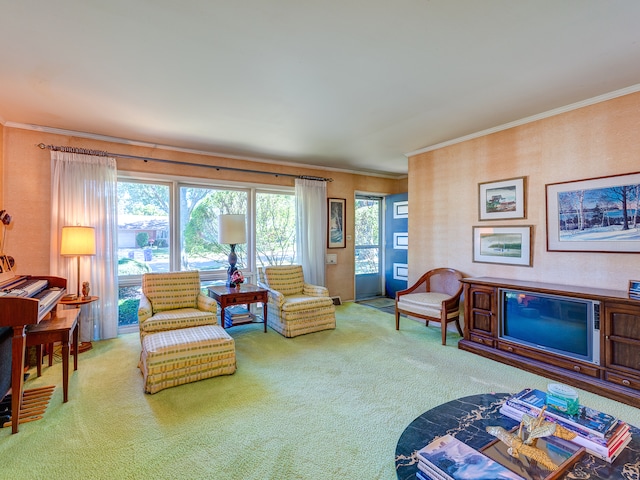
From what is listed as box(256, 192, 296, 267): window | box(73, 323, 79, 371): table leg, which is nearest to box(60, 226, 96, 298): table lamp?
box(73, 323, 79, 371): table leg

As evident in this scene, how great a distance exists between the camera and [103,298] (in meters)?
3.79

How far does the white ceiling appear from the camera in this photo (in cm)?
178

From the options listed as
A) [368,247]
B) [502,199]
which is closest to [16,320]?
[502,199]

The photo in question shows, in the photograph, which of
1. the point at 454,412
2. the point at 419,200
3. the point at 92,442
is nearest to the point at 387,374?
the point at 454,412

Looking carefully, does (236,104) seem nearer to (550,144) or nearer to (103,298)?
(103,298)

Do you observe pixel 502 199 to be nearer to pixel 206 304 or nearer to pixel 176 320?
pixel 206 304

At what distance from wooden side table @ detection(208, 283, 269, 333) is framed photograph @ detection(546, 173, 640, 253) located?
127 inches

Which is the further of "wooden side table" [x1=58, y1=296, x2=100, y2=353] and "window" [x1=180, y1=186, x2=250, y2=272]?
"window" [x1=180, y1=186, x2=250, y2=272]

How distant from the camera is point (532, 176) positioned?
3.37 metres

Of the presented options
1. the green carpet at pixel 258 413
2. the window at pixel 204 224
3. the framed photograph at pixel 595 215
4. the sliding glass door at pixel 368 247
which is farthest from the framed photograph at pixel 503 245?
the window at pixel 204 224

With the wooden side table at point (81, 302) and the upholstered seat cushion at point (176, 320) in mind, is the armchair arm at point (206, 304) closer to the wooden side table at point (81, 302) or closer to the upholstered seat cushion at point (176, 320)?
the upholstered seat cushion at point (176, 320)

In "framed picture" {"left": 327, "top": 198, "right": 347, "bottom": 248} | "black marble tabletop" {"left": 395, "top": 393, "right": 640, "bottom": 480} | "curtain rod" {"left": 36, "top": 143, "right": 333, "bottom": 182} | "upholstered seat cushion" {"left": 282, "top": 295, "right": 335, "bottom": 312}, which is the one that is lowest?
"black marble tabletop" {"left": 395, "top": 393, "right": 640, "bottom": 480}

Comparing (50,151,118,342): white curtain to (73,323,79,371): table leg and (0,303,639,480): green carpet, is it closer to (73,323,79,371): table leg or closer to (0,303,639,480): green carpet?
(0,303,639,480): green carpet

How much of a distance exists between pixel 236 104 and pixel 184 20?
46.2 inches
